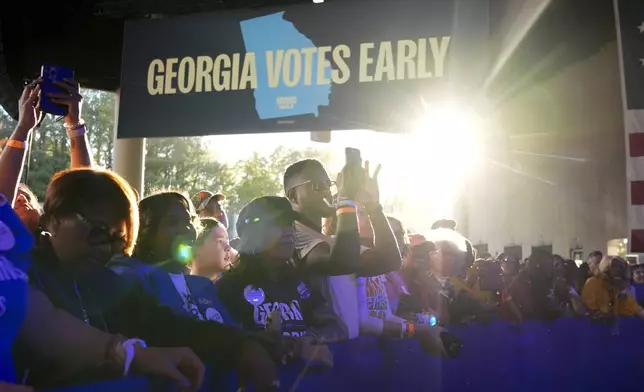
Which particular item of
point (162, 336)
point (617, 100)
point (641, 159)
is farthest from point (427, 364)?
point (617, 100)

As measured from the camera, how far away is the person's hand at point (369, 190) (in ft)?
10.4

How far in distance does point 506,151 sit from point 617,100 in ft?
13.1

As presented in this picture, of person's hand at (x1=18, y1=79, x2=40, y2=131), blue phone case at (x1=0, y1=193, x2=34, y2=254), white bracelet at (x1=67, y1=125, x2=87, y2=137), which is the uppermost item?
person's hand at (x1=18, y1=79, x2=40, y2=131)

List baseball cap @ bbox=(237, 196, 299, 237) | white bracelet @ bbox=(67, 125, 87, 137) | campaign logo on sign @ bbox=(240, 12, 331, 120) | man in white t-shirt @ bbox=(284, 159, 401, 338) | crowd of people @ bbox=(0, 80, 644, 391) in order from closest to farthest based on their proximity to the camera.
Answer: crowd of people @ bbox=(0, 80, 644, 391)
white bracelet @ bbox=(67, 125, 87, 137)
baseball cap @ bbox=(237, 196, 299, 237)
man in white t-shirt @ bbox=(284, 159, 401, 338)
campaign logo on sign @ bbox=(240, 12, 331, 120)

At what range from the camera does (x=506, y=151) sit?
14602 millimetres

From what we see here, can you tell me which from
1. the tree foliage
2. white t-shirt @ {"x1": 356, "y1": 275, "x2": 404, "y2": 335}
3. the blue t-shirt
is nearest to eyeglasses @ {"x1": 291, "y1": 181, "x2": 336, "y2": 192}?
white t-shirt @ {"x1": 356, "y1": 275, "x2": 404, "y2": 335}

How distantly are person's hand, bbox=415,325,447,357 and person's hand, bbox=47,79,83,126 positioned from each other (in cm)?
188

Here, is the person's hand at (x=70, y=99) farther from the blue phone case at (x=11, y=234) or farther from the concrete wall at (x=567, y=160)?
the concrete wall at (x=567, y=160)

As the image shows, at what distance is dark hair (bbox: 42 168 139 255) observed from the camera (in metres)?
1.71

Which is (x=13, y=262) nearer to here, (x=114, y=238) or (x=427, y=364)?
(x=114, y=238)

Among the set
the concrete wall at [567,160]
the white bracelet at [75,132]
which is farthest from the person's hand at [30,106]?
the concrete wall at [567,160]

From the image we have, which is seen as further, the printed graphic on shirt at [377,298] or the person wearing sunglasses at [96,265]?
the printed graphic on shirt at [377,298]

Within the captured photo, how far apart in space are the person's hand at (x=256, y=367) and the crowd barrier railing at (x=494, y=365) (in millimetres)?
66

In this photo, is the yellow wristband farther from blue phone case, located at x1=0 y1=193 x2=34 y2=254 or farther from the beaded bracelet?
blue phone case, located at x1=0 y1=193 x2=34 y2=254
